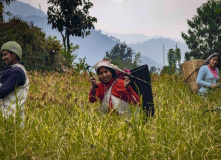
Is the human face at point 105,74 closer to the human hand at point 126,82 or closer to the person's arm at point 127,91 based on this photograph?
the person's arm at point 127,91

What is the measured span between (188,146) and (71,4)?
2267cm

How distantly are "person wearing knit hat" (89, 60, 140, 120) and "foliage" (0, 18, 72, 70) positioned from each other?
7.18 m

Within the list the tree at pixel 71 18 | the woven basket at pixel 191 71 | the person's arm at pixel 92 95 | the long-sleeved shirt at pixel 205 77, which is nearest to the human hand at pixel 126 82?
the person's arm at pixel 92 95

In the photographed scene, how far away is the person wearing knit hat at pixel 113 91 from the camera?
137 inches

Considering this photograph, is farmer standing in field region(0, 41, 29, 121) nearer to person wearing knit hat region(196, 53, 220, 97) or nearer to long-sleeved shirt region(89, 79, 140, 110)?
long-sleeved shirt region(89, 79, 140, 110)

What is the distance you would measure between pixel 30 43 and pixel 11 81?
743 centimetres

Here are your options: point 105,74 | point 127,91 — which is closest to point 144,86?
point 127,91

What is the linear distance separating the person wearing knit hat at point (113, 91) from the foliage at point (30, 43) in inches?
283

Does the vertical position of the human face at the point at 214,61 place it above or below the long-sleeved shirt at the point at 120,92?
above

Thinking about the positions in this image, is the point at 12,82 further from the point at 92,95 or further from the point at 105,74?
the point at 105,74

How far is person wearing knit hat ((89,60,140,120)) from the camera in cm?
349

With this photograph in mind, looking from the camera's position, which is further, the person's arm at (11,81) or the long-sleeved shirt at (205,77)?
the long-sleeved shirt at (205,77)

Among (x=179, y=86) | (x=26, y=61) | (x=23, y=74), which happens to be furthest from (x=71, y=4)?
(x=23, y=74)

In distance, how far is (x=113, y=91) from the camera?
→ 11.7 feet
